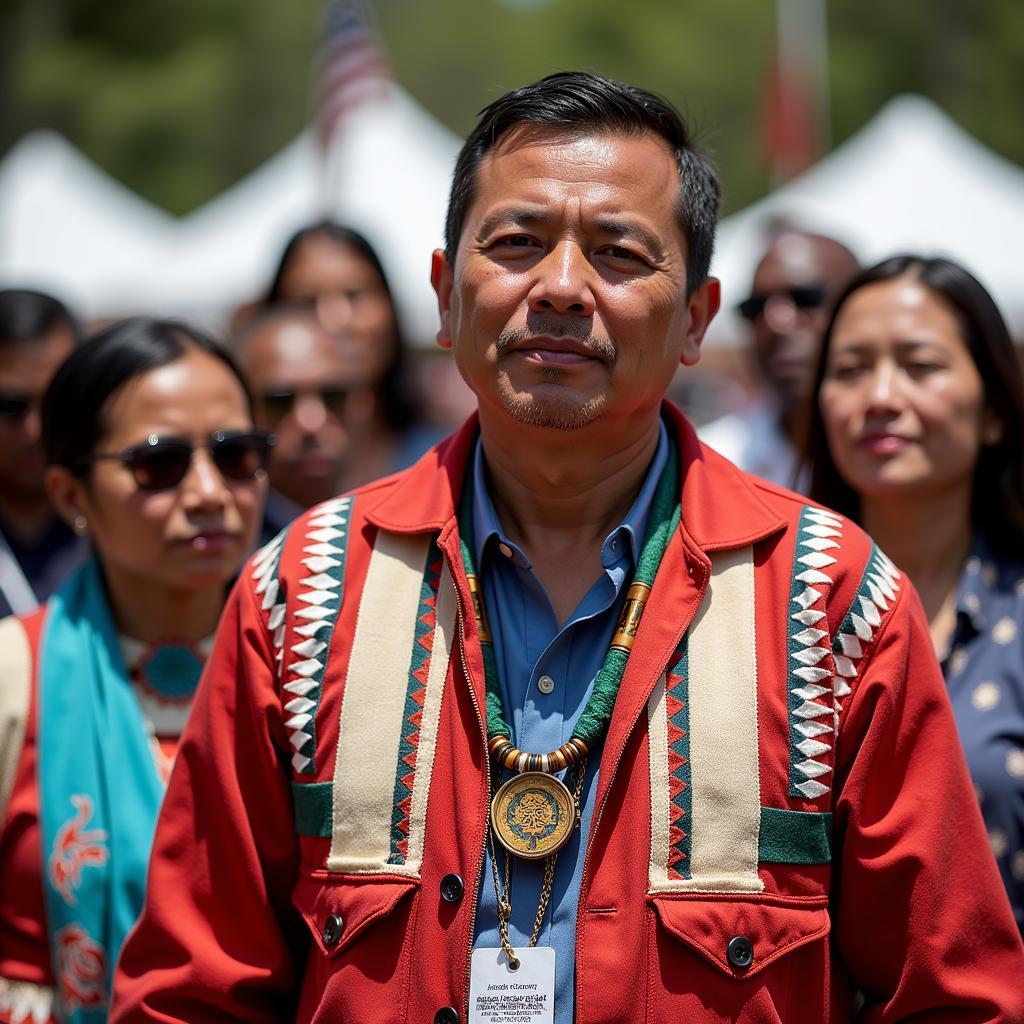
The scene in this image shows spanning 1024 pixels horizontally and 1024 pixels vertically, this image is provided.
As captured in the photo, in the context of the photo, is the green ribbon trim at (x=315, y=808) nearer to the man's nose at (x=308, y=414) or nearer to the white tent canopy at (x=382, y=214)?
the man's nose at (x=308, y=414)

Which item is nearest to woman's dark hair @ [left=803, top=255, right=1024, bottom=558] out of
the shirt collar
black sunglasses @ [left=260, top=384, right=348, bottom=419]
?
the shirt collar

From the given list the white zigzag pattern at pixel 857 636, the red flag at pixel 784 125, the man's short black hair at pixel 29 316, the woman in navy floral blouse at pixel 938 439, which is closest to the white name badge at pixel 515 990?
the white zigzag pattern at pixel 857 636

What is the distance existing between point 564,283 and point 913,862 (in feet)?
3.43

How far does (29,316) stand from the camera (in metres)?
4.99

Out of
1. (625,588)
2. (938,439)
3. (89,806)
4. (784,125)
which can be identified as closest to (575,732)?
(625,588)

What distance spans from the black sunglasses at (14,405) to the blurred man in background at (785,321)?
2411 millimetres

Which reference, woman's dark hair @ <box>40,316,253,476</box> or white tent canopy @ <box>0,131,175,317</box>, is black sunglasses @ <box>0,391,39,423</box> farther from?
white tent canopy @ <box>0,131,175,317</box>

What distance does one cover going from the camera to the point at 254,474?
3.57 m

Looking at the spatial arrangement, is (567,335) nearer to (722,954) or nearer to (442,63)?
(722,954)

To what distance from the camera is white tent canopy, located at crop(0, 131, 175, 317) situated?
1554cm

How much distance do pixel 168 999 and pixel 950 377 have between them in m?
2.25

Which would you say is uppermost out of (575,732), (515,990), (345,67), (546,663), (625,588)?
(345,67)

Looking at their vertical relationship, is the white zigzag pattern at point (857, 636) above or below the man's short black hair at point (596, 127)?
below

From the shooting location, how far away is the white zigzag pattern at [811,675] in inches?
92.2
